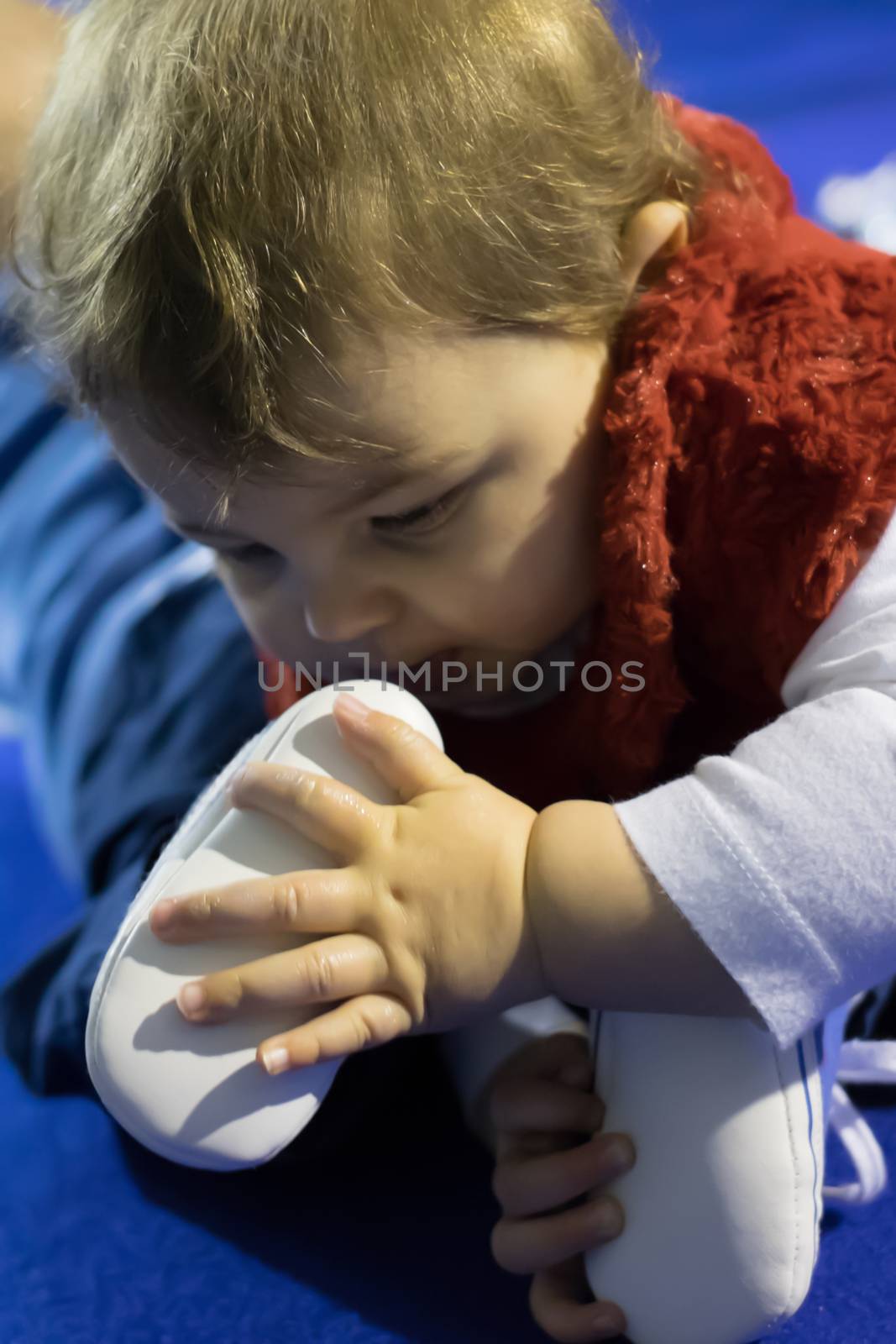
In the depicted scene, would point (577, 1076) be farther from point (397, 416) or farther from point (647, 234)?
point (647, 234)

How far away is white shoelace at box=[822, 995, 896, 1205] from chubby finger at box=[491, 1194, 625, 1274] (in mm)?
133

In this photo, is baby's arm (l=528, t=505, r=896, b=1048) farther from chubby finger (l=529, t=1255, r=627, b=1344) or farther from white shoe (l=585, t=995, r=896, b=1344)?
chubby finger (l=529, t=1255, r=627, b=1344)

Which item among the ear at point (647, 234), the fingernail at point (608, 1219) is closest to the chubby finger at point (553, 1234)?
the fingernail at point (608, 1219)

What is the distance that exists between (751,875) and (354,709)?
0.18 m

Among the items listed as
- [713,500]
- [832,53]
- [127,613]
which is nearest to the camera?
[713,500]

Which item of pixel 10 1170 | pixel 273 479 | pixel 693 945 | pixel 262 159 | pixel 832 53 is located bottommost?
pixel 10 1170

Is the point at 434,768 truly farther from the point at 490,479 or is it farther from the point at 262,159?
the point at 262,159

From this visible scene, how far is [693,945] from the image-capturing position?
21.5 inches

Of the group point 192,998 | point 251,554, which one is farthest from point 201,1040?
point 251,554

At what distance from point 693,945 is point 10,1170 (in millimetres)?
399

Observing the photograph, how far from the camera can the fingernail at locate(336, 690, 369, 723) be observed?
590 mm

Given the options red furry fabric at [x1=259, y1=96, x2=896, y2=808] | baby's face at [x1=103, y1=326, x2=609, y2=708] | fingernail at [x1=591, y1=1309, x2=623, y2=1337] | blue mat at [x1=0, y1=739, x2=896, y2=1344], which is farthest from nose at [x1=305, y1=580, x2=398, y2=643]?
fingernail at [x1=591, y1=1309, x2=623, y2=1337]

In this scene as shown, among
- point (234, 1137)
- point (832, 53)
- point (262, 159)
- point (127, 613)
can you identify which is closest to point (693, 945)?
point (234, 1137)

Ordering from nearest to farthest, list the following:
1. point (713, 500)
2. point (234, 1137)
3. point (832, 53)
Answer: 1. point (234, 1137)
2. point (713, 500)
3. point (832, 53)
